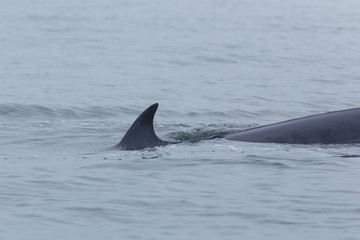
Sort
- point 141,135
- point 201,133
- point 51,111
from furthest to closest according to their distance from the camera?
point 51,111, point 201,133, point 141,135

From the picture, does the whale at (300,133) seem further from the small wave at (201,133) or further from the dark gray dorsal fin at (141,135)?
the small wave at (201,133)

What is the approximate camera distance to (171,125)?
14.1 metres

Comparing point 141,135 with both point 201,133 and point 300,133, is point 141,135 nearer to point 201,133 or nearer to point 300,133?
point 300,133

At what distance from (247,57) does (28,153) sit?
1358 centimetres

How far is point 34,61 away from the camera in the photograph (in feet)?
71.8

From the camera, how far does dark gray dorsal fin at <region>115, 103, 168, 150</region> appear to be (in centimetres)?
1102

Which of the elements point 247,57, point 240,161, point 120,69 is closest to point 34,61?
point 120,69

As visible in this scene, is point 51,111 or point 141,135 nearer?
point 141,135

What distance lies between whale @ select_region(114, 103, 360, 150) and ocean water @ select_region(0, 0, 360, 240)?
137 mm

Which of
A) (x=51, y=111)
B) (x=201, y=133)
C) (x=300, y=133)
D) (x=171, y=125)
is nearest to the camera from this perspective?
(x=300, y=133)

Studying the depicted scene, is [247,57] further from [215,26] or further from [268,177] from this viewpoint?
[268,177]

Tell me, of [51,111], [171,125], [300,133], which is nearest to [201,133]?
[171,125]

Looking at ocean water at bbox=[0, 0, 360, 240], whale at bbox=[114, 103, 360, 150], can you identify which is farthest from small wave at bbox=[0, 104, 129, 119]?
whale at bbox=[114, 103, 360, 150]

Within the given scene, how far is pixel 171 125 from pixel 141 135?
2948 millimetres
